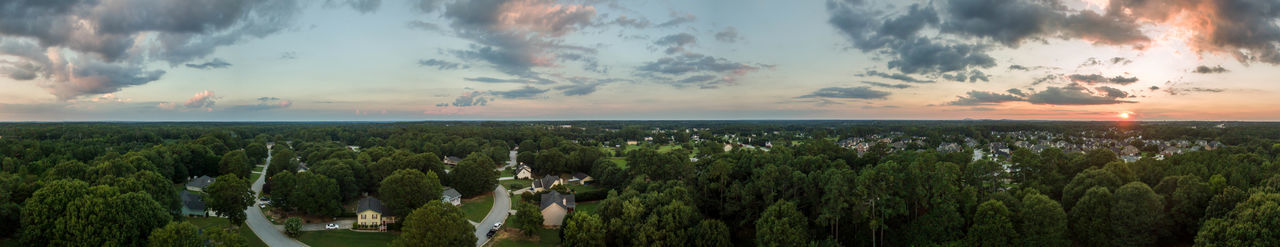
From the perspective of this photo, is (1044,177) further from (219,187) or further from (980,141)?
(980,141)

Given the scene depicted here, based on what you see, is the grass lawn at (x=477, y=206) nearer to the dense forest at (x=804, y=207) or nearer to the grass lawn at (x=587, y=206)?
the dense forest at (x=804, y=207)

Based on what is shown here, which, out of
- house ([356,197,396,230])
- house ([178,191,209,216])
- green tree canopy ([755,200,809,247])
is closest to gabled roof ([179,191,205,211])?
house ([178,191,209,216])

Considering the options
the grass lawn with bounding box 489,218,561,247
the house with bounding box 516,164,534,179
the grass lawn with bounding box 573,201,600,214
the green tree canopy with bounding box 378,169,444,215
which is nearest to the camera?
the grass lawn with bounding box 489,218,561,247

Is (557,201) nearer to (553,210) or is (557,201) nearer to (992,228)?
(553,210)

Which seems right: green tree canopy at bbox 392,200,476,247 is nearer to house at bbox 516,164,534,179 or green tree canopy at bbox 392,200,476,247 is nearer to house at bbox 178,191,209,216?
house at bbox 178,191,209,216

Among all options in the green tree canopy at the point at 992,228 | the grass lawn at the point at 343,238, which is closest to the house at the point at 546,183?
the grass lawn at the point at 343,238
